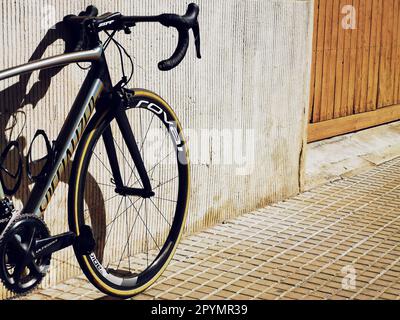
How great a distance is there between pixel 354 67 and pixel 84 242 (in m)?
4.83

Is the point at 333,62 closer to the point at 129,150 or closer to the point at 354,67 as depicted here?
the point at 354,67

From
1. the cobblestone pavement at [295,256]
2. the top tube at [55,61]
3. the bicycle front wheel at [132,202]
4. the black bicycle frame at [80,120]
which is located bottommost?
the cobblestone pavement at [295,256]

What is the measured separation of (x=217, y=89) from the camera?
5.27m

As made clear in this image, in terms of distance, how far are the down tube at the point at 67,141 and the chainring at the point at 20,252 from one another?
13cm

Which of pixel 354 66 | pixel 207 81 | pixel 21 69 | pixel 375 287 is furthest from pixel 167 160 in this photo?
pixel 354 66

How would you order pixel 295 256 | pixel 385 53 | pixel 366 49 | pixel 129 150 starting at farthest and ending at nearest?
1. pixel 385 53
2. pixel 366 49
3. pixel 295 256
4. pixel 129 150

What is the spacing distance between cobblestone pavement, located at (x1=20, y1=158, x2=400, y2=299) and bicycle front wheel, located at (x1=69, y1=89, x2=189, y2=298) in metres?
0.19

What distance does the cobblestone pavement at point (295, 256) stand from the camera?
4.26 meters

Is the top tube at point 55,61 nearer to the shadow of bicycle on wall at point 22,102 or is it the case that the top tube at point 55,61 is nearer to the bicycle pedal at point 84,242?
the shadow of bicycle on wall at point 22,102

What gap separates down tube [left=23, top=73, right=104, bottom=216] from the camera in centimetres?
350

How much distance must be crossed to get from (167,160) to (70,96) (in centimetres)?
100

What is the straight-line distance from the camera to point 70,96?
13.4ft

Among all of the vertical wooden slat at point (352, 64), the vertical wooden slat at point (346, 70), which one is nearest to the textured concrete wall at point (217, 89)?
the vertical wooden slat at point (346, 70)

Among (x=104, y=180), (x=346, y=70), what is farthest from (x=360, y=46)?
(x=104, y=180)
